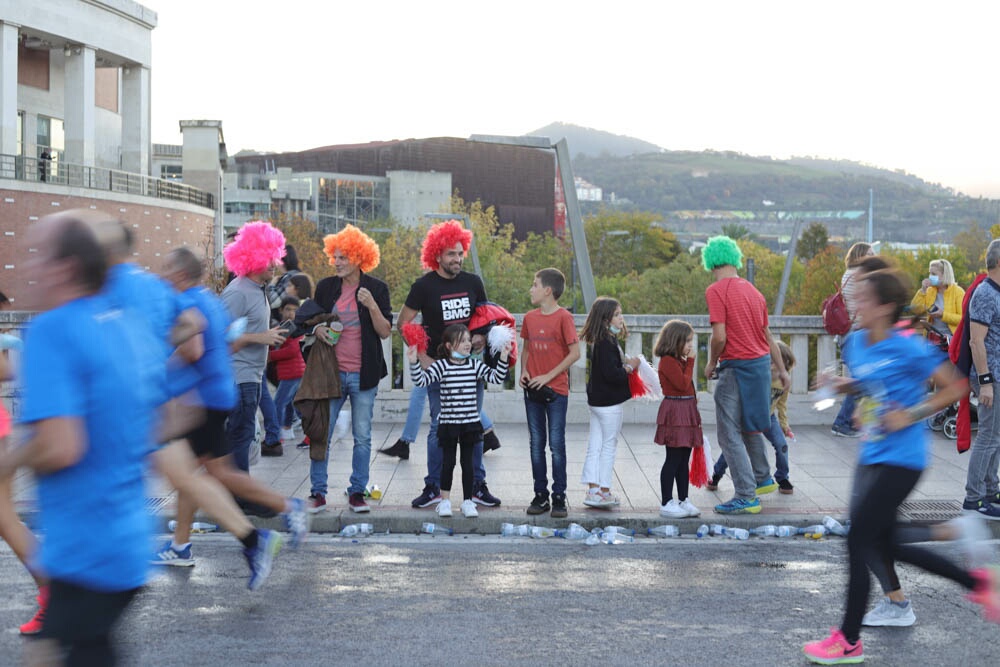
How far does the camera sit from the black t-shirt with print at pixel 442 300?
27.1 ft

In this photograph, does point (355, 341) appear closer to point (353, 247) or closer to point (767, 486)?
→ point (353, 247)

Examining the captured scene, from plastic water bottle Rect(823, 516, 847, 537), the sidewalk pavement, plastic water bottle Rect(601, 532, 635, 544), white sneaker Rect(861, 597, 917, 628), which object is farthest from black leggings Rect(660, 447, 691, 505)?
white sneaker Rect(861, 597, 917, 628)

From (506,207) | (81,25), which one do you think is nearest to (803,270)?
(506,207)

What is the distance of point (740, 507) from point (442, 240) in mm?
2996

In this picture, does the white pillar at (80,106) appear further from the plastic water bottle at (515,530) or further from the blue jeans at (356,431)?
the plastic water bottle at (515,530)

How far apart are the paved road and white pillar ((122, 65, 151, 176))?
50.6m

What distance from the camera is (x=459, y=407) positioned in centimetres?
789

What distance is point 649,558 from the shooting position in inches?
280

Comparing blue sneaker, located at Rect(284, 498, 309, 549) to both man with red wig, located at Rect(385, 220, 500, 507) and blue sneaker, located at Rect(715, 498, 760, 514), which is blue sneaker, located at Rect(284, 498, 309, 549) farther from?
blue sneaker, located at Rect(715, 498, 760, 514)

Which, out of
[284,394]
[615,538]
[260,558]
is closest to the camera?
[260,558]

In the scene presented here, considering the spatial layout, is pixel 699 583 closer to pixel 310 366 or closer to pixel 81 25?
pixel 310 366

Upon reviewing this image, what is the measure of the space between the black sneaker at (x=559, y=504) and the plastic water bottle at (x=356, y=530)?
1.34m

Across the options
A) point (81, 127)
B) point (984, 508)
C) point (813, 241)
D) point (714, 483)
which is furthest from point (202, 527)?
point (813, 241)

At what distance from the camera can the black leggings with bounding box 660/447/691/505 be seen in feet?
26.5
